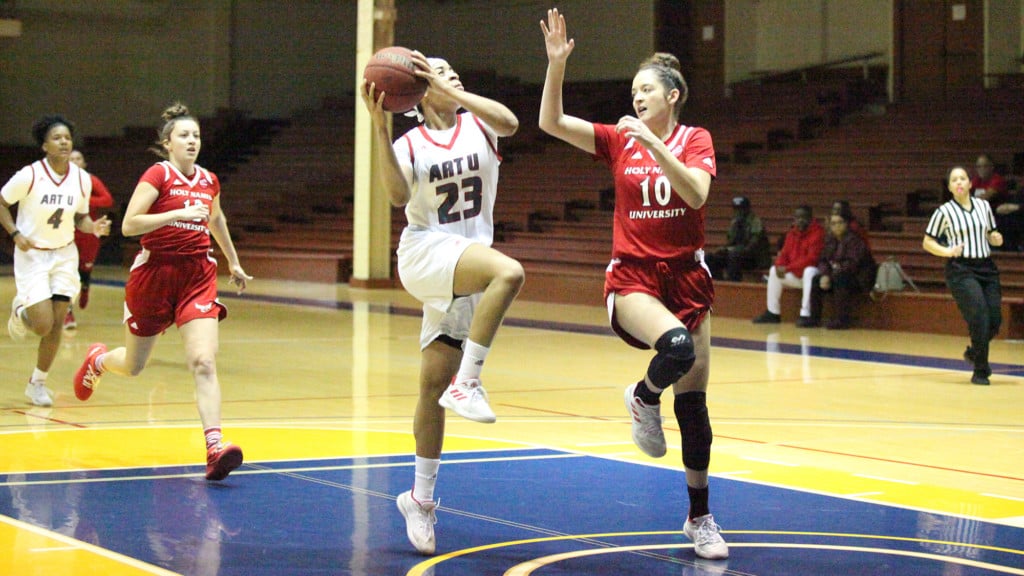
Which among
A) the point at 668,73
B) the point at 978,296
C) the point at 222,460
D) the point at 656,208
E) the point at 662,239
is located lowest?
the point at 222,460

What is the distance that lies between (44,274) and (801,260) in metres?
8.45

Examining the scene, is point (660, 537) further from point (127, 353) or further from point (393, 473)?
point (127, 353)

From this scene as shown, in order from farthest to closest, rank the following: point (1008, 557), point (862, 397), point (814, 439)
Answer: point (862, 397) → point (814, 439) → point (1008, 557)

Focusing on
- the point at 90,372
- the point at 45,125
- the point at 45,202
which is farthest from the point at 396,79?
the point at 45,202

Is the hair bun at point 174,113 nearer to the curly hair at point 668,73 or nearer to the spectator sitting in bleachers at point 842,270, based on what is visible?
the curly hair at point 668,73

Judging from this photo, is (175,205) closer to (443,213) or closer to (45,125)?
(443,213)

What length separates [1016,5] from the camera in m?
20.1

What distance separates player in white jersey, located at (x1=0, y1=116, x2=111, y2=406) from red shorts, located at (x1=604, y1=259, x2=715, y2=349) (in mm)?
4590

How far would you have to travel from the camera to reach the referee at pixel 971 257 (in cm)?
984

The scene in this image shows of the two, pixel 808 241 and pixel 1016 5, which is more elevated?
pixel 1016 5

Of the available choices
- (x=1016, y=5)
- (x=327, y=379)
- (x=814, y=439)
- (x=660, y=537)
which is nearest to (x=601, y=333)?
(x=327, y=379)

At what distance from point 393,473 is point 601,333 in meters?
7.75

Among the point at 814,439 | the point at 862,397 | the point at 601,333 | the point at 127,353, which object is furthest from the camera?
the point at 601,333

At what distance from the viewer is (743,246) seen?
15.8 meters
